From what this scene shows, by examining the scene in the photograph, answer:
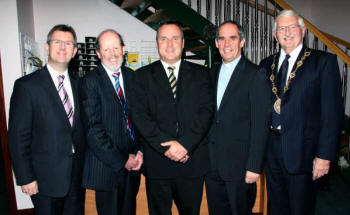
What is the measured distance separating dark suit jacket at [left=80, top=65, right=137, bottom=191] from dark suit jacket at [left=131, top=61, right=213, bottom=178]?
151 millimetres

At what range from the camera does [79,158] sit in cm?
175

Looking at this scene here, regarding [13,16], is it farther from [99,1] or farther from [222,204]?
[222,204]

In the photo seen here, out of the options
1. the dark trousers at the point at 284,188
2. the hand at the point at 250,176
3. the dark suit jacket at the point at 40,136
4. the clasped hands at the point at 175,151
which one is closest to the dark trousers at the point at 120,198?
the dark suit jacket at the point at 40,136

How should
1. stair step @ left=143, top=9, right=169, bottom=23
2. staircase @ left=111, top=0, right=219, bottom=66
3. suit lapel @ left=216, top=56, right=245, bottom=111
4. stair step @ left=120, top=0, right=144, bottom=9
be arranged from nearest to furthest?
suit lapel @ left=216, top=56, right=245, bottom=111, staircase @ left=111, top=0, right=219, bottom=66, stair step @ left=143, top=9, right=169, bottom=23, stair step @ left=120, top=0, right=144, bottom=9

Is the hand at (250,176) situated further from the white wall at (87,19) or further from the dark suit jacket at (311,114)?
the white wall at (87,19)

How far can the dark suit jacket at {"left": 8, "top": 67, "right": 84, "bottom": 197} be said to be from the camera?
5.17ft

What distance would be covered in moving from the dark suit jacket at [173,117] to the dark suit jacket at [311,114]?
22.8 inches

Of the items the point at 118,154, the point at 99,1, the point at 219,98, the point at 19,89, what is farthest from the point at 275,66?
the point at 99,1

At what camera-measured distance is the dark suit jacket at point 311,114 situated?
5.39ft

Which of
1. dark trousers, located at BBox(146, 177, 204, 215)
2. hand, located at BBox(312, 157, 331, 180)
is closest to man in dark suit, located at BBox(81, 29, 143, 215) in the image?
dark trousers, located at BBox(146, 177, 204, 215)

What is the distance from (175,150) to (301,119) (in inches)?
35.8

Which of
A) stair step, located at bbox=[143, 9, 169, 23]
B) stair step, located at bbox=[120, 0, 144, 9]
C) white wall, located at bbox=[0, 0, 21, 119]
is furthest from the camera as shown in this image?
stair step, located at bbox=[120, 0, 144, 9]

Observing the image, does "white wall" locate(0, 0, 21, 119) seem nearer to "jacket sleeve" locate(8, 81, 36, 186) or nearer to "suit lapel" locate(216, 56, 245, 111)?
"jacket sleeve" locate(8, 81, 36, 186)

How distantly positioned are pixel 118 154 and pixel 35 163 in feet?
1.86
